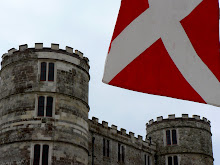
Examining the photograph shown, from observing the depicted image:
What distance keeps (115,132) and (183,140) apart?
8.90m

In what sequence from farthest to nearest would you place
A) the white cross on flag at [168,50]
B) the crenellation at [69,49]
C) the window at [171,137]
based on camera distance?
the window at [171,137]
the crenellation at [69,49]
the white cross on flag at [168,50]

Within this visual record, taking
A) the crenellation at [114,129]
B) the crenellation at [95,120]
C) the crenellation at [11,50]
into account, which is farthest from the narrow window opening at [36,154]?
the crenellation at [114,129]

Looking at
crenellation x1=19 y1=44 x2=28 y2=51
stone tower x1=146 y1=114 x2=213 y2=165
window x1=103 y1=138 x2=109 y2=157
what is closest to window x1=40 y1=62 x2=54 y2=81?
crenellation x1=19 y1=44 x2=28 y2=51

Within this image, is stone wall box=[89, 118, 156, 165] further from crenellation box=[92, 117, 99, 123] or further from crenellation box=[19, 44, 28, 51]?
crenellation box=[19, 44, 28, 51]

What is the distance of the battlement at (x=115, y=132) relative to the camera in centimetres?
3434

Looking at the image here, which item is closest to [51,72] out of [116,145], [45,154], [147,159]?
[45,154]

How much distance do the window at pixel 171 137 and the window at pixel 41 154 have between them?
1885 centimetres

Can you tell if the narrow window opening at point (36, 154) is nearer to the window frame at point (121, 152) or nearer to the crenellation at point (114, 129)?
the crenellation at point (114, 129)

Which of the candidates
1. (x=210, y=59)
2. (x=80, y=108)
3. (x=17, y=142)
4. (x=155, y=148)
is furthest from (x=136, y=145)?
(x=210, y=59)

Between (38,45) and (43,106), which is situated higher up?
(38,45)

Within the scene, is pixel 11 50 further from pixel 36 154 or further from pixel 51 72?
pixel 36 154

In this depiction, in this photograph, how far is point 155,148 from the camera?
43.1 meters

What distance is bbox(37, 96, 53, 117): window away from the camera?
1096 inches

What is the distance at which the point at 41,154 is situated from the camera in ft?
87.6
